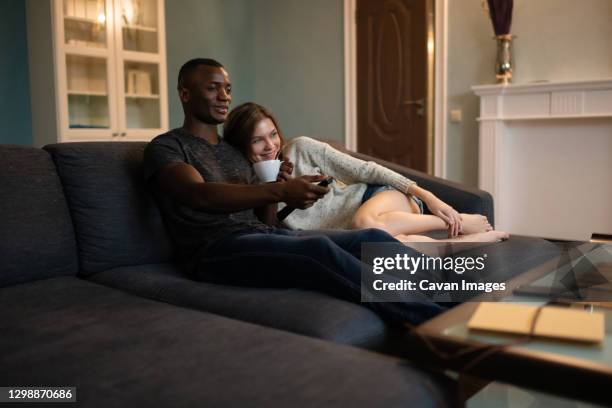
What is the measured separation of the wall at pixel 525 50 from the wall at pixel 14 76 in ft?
9.88

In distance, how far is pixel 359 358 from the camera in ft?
3.50

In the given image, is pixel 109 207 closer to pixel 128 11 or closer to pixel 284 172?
pixel 284 172

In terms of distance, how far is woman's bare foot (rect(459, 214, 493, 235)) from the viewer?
2.13 m

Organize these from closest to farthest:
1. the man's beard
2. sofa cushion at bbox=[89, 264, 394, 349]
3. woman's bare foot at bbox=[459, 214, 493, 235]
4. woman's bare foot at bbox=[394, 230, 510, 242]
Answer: sofa cushion at bbox=[89, 264, 394, 349] → the man's beard → woman's bare foot at bbox=[394, 230, 510, 242] → woman's bare foot at bbox=[459, 214, 493, 235]

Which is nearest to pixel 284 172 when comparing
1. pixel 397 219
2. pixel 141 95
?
pixel 397 219

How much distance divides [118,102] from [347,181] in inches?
99.1

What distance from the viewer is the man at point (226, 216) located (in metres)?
1.44

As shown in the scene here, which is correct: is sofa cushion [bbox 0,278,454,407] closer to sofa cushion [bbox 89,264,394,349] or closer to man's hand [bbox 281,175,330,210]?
sofa cushion [bbox 89,264,394,349]

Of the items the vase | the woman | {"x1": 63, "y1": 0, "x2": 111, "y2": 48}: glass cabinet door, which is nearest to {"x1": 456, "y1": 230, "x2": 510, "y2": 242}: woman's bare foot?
the woman

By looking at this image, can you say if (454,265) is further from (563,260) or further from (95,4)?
(95,4)

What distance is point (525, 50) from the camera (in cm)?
405

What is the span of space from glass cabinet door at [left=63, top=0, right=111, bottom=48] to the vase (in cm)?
266

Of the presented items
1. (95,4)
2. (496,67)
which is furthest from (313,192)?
(95,4)

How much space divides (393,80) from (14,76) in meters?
2.77
